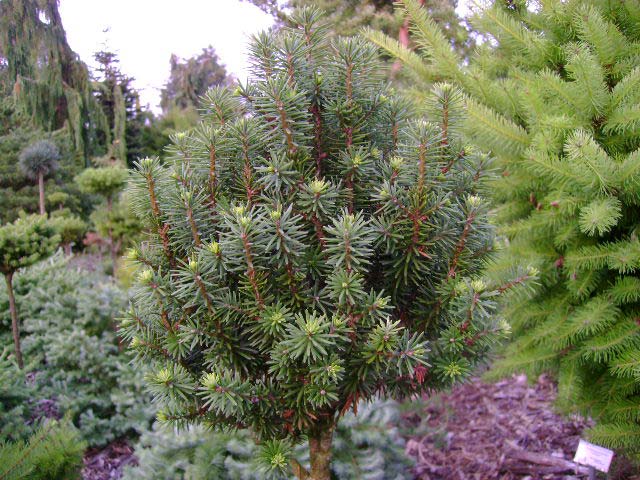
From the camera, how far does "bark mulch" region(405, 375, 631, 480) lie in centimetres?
327

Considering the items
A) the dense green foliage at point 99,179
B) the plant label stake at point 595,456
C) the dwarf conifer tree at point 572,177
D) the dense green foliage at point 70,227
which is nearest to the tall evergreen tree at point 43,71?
the dense green foliage at point 99,179

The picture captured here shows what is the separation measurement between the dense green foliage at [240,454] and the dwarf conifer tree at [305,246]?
1.23 metres

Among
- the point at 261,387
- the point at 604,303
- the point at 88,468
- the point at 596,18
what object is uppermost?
the point at 596,18

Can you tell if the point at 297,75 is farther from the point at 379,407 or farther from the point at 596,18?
the point at 379,407

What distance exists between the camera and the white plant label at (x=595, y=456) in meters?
2.45

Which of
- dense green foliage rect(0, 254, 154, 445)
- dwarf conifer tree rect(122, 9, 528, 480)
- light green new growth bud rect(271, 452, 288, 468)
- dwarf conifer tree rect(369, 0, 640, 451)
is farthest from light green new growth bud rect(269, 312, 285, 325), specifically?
dense green foliage rect(0, 254, 154, 445)

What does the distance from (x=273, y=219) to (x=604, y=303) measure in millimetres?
1768

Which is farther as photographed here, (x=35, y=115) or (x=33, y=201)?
(x=33, y=201)

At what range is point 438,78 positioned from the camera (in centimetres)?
299

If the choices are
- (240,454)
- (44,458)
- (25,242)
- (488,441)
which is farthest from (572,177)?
(25,242)

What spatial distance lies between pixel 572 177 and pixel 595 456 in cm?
144

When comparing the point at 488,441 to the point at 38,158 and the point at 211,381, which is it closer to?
the point at 211,381

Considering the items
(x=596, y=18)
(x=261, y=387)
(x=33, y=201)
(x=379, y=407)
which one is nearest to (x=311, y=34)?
(x=261, y=387)

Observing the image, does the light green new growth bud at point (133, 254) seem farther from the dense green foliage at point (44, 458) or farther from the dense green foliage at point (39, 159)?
the dense green foliage at point (39, 159)
